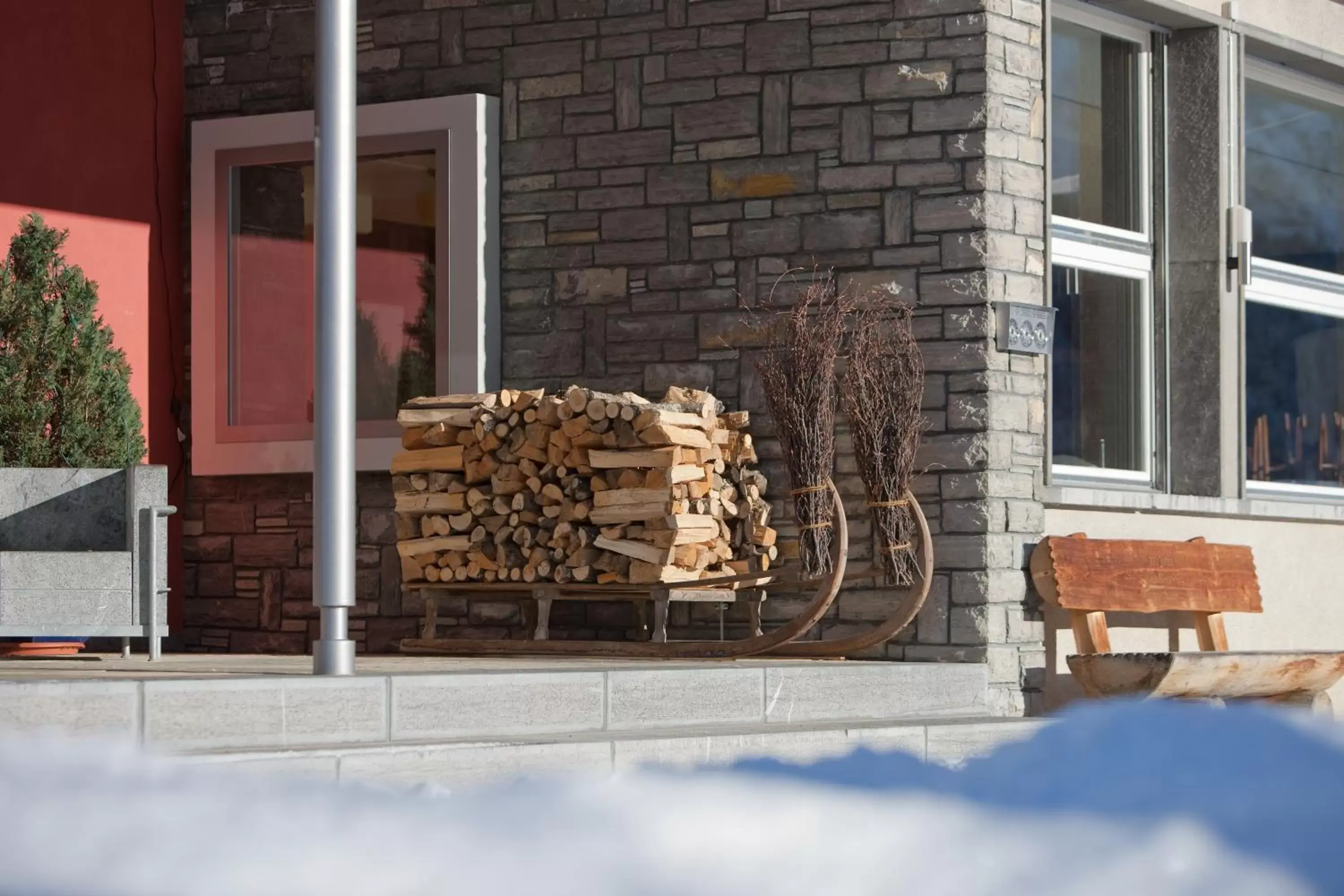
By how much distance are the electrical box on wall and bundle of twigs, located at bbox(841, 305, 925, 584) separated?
39 centimetres

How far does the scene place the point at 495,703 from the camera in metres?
4.93

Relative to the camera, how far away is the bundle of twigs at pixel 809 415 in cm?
719

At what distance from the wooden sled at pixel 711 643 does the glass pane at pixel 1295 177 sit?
10.8 ft

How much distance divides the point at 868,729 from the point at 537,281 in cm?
336

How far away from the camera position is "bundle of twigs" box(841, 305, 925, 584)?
719 centimetres

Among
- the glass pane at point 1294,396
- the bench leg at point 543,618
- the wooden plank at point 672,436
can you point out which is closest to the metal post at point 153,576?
A: the bench leg at point 543,618

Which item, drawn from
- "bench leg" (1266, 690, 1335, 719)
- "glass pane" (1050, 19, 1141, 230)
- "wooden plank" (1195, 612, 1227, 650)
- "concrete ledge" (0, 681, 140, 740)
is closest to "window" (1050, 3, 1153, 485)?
"glass pane" (1050, 19, 1141, 230)

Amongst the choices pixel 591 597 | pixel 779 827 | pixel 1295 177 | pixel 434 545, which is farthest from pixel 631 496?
pixel 779 827

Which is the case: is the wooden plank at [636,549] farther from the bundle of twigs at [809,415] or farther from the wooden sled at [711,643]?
the bundle of twigs at [809,415]

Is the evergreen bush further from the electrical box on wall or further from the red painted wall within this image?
the electrical box on wall

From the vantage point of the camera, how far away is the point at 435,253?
331 inches

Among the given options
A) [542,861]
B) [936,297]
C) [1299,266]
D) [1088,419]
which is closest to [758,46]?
[936,297]

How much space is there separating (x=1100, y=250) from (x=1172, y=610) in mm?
1593

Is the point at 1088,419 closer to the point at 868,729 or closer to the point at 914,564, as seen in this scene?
the point at 914,564
